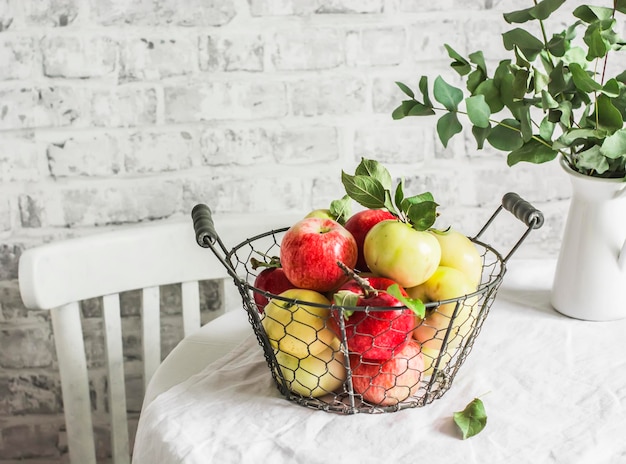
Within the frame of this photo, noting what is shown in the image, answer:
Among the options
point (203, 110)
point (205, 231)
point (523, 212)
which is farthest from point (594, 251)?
point (203, 110)

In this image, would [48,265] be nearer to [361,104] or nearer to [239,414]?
[239,414]

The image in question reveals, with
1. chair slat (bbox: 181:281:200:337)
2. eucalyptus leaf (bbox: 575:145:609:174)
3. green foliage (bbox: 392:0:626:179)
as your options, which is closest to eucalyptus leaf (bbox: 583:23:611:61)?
green foliage (bbox: 392:0:626:179)

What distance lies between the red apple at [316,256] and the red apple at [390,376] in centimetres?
8

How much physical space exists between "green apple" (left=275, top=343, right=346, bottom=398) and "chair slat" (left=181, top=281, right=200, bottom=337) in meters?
0.44

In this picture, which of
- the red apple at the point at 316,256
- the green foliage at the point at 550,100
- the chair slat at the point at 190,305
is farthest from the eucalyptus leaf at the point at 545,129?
the chair slat at the point at 190,305

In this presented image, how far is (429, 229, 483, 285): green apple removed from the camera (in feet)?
2.48

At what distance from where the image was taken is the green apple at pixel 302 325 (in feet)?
2.27

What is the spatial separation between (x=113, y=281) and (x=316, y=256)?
0.48m

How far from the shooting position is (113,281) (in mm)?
1084

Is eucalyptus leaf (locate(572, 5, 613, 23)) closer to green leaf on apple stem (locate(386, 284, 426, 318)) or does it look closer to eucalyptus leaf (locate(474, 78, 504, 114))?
eucalyptus leaf (locate(474, 78, 504, 114))

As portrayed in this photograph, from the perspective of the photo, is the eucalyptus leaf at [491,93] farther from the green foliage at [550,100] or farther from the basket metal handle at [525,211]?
the basket metal handle at [525,211]

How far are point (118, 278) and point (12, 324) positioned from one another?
17.3 inches

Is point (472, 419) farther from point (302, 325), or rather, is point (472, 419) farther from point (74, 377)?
point (74, 377)

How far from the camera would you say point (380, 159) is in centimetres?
141
